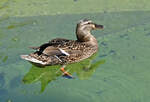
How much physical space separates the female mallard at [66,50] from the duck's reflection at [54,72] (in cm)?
10

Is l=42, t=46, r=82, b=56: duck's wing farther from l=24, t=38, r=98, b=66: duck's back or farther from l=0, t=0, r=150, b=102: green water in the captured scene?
l=0, t=0, r=150, b=102: green water

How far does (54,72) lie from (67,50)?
1.68ft

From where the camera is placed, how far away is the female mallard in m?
5.92

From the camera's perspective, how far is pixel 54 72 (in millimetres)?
5949

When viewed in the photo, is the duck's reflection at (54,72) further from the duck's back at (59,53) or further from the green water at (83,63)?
the duck's back at (59,53)

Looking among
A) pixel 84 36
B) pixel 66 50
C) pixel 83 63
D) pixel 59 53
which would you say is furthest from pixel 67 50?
pixel 84 36

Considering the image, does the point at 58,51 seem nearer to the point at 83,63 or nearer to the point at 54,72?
the point at 54,72

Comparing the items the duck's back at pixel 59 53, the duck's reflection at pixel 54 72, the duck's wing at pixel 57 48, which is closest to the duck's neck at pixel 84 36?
the duck's back at pixel 59 53

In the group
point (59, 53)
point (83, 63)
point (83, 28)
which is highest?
point (83, 28)

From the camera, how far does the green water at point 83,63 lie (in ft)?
17.0

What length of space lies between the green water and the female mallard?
13 centimetres

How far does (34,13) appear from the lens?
27.2ft

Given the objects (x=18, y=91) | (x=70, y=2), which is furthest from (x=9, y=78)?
(x=70, y=2)

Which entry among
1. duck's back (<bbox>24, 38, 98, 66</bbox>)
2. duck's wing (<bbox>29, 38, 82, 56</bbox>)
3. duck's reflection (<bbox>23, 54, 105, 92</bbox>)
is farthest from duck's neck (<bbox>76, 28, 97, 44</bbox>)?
duck's reflection (<bbox>23, 54, 105, 92</bbox>)
